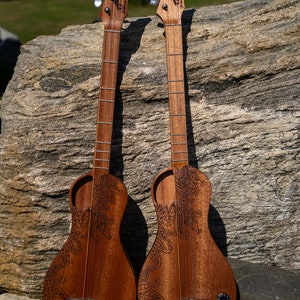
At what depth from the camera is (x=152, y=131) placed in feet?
12.4

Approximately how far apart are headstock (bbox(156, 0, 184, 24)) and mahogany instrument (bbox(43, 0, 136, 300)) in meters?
0.58

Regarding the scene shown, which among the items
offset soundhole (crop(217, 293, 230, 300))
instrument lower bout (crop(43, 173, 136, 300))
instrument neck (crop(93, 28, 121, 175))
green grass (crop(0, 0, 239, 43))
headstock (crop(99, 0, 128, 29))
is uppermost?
green grass (crop(0, 0, 239, 43))

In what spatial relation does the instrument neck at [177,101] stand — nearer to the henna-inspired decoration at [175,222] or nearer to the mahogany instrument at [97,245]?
the henna-inspired decoration at [175,222]

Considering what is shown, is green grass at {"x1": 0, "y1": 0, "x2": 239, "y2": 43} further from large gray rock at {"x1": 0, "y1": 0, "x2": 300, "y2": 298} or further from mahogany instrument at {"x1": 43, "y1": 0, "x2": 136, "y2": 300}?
mahogany instrument at {"x1": 43, "y1": 0, "x2": 136, "y2": 300}

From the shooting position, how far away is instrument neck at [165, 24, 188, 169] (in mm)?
3619

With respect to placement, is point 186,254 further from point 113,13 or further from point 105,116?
point 113,13

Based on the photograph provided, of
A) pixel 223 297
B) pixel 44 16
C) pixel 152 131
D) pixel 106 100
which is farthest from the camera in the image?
pixel 44 16

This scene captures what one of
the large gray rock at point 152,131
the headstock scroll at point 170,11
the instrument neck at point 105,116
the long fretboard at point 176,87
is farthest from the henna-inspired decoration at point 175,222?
the headstock scroll at point 170,11

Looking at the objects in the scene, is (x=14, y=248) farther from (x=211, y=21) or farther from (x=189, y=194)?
(x=211, y=21)

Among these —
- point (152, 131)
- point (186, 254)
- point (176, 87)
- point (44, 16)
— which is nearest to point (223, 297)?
point (186, 254)

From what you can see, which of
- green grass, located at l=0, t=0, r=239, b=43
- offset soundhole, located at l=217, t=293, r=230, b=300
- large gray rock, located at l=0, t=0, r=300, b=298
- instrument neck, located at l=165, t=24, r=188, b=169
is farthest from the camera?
green grass, located at l=0, t=0, r=239, b=43

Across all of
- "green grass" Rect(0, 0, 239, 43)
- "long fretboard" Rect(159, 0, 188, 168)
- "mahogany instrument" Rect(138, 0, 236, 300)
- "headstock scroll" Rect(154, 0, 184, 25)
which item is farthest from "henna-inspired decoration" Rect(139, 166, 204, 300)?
"green grass" Rect(0, 0, 239, 43)

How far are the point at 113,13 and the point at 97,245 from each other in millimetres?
1425

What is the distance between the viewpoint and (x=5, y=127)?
377 centimetres
